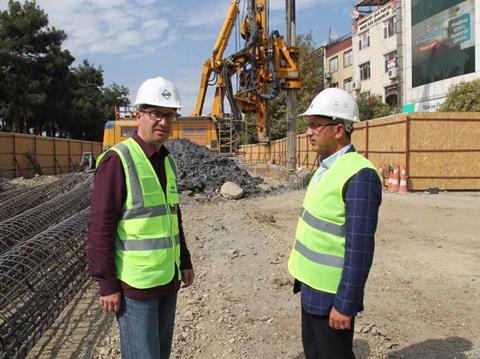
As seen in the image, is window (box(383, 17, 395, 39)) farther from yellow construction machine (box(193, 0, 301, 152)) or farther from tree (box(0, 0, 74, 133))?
tree (box(0, 0, 74, 133))

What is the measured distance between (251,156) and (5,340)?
3382 centimetres

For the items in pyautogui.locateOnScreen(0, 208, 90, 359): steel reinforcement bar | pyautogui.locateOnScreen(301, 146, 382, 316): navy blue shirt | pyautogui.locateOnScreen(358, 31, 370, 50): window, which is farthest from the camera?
pyautogui.locateOnScreen(358, 31, 370, 50): window

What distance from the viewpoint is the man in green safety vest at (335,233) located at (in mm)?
2285

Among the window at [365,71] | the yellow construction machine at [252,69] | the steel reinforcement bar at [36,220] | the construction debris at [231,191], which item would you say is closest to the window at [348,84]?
the window at [365,71]

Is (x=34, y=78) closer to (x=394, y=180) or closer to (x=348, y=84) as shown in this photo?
(x=348, y=84)

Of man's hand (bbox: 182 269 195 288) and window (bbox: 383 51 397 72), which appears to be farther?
window (bbox: 383 51 397 72)

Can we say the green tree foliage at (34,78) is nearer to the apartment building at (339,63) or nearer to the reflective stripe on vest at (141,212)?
the apartment building at (339,63)

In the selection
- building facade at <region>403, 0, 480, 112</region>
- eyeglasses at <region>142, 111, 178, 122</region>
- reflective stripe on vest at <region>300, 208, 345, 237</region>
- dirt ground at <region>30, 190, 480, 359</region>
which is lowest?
dirt ground at <region>30, 190, 480, 359</region>

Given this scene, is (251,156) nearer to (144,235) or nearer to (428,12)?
(428,12)

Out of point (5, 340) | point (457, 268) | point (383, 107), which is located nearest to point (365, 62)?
point (383, 107)

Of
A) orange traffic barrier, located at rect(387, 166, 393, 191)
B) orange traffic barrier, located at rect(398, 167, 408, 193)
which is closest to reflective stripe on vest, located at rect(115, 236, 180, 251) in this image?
orange traffic barrier, located at rect(398, 167, 408, 193)

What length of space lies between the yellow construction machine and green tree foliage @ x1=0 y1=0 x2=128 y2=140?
71.6 ft

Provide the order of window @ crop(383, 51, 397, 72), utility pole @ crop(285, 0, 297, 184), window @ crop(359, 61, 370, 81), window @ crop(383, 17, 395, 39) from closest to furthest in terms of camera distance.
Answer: utility pole @ crop(285, 0, 297, 184)
window @ crop(383, 51, 397, 72)
window @ crop(383, 17, 395, 39)
window @ crop(359, 61, 370, 81)

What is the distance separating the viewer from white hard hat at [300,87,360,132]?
99.8 inches
